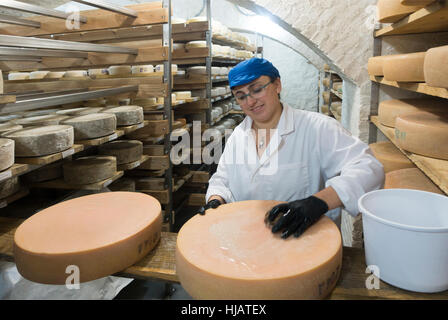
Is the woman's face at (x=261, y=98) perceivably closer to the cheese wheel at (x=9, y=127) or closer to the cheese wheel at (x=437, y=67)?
the cheese wheel at (x=437, y=67)

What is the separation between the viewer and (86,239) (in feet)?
3.32

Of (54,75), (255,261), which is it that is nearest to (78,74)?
(54,75)

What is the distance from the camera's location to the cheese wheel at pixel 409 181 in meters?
1.92

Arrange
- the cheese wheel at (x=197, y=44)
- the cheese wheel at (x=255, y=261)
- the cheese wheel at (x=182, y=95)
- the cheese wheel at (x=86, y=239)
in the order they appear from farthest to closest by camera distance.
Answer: the cheese wheel at (x=197, y=44) → the cheese wheel at (x=182, y=95) → the cheese wheel at (x=86, y=239) → the cheese wheel at (x=255, y=261)

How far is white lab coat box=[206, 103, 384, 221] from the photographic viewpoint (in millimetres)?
1537

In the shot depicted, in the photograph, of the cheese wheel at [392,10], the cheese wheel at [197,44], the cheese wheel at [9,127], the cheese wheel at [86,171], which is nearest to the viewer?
the cheese wheel at [9,127]

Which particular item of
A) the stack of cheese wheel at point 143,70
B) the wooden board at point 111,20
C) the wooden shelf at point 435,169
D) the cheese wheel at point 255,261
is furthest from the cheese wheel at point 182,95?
the cheese wheel at point 255,261

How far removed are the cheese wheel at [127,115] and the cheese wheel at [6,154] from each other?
38.3 inches

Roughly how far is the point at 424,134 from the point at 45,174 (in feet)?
7.57

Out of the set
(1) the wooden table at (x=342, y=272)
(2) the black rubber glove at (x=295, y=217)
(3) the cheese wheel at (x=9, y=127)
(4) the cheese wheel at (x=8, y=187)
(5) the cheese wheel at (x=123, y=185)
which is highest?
(3) the cheese wheel at (x=9, y=127)

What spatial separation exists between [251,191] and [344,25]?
5.87ft

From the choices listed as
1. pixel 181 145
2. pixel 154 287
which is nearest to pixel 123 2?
pixel 181 145

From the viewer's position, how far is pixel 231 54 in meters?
5.40

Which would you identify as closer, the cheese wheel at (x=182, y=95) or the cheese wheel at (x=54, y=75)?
the cheese wheel at (x=54, y=75)
